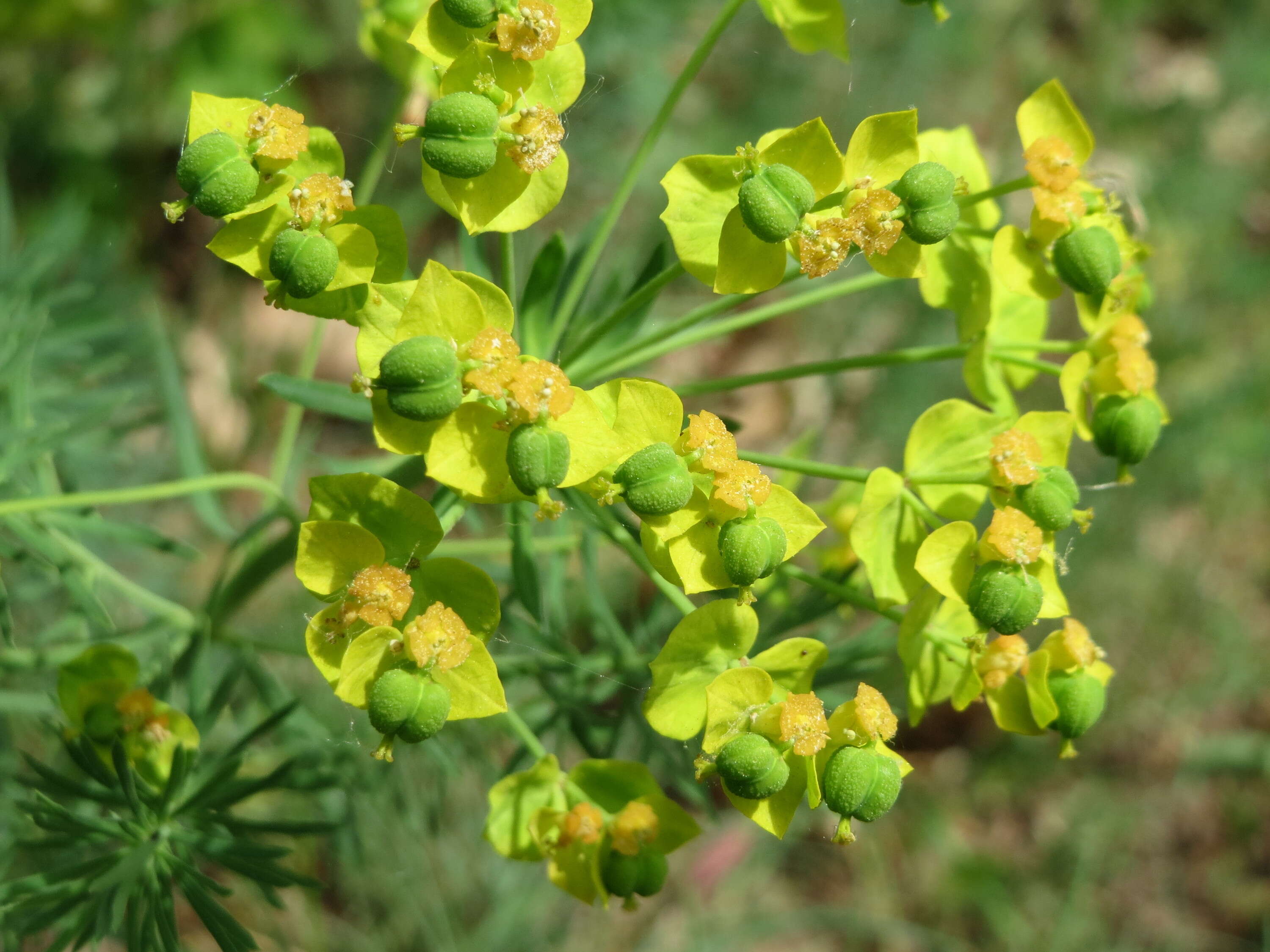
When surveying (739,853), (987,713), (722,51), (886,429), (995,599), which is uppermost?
(995,599)

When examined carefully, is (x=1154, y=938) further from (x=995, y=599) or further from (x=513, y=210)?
(x=513, y=210)


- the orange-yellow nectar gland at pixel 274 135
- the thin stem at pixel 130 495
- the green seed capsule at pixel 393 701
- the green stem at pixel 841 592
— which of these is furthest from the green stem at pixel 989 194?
the thin stem at pixel 130 495

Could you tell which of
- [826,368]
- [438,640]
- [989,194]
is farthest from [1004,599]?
[438,640]

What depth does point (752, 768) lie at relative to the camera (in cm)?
127

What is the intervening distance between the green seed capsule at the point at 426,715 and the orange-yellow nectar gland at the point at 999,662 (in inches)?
31.2

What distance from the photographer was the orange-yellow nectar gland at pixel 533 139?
4.29 feet

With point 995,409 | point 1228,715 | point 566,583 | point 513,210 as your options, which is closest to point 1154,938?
point 1228,715

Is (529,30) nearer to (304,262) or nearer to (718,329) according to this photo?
(304,262)

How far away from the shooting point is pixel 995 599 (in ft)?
4.49

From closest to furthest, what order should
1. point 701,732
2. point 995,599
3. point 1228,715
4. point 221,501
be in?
point 995,599
point 701,732
point 221,501
point 1228,715

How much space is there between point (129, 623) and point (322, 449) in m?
1.16

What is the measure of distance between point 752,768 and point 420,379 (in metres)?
0.62

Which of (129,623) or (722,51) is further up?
(722,51)

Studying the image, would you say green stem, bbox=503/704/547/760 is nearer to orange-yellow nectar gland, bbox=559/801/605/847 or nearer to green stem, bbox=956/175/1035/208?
orange-yellow nectar gland, bbox=559/801/605/847
